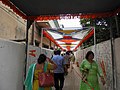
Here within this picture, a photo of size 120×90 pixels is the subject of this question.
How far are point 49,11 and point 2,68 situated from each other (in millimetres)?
2696

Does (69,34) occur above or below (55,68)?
above

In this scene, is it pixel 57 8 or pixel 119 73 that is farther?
pixel 57 8

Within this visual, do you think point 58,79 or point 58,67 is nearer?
point 58,67

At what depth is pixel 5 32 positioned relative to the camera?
28.3 feet

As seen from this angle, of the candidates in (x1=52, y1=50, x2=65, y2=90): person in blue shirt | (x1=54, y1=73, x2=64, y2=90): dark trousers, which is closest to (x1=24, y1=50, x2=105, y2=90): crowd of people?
(x1=52, y1=50, x2=65, y2=90): person in blue shirt

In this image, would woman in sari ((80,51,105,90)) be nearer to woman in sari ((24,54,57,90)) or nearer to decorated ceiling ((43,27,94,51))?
woman in sari ((24,54,57,90))

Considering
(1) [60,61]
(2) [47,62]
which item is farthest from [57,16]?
(2) [47,62]

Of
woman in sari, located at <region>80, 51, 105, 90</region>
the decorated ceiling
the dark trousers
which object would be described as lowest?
the dark trousers

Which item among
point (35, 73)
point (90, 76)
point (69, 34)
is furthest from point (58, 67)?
point (69, 34)

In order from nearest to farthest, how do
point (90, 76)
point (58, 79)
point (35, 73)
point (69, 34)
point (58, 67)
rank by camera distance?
point (35, 73)
point (90, 76)
point (58, 67)
point (58, 79)
point (69, 34)

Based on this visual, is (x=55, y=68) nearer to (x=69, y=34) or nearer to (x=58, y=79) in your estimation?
(x=58, y=79)

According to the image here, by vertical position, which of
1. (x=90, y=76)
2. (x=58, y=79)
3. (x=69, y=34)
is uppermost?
(x=69, y=34)

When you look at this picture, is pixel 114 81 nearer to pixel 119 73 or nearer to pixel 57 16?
pixel 119 73

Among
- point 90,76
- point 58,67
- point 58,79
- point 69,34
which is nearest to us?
point 90,76
